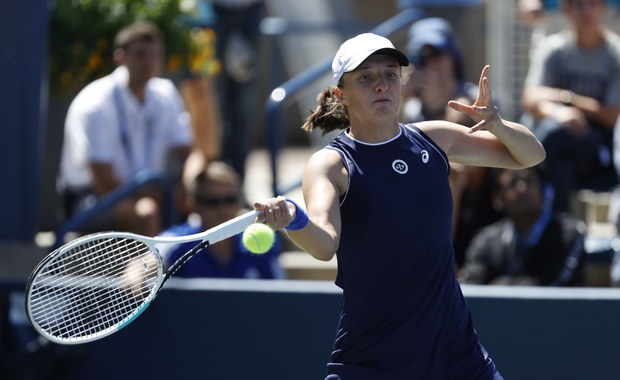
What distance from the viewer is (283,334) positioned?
528 cm

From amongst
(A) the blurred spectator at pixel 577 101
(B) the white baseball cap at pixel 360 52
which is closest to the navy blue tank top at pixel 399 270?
(B) the white baseball cap at pixel 360 52

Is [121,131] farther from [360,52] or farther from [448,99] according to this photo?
[360,52]

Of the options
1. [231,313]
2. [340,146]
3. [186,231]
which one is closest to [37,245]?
[186,231]

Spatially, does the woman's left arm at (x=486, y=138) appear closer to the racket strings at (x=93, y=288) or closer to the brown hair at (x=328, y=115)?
the brown hair at (x=328, y=115)

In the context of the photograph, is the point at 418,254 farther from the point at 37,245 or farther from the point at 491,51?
the point at 491,51

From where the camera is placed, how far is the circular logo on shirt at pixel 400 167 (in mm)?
3453

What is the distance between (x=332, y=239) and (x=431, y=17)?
452cm

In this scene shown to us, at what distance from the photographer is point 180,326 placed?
539cm

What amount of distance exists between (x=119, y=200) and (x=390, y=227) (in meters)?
2.88

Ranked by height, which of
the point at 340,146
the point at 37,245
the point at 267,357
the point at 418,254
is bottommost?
the point at 267,357

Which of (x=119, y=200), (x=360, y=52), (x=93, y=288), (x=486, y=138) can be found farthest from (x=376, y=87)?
(x=119, y=200)

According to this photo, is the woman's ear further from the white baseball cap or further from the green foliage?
the green foliage

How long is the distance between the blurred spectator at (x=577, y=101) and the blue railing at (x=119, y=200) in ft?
7.07

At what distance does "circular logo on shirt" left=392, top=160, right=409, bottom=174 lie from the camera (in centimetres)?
345
